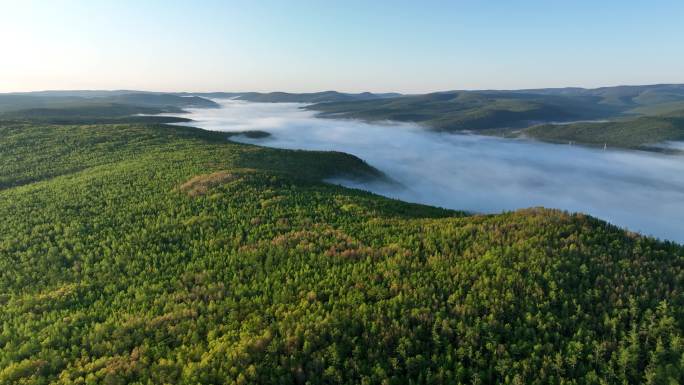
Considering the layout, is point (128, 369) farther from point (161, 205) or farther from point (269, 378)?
point (161, 205)

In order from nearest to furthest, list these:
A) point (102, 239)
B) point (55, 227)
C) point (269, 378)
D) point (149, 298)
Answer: point (269, 378)
point (149, 298)
point (102, 239)
point (55, 227)

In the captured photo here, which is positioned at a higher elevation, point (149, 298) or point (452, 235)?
point (452, 235)

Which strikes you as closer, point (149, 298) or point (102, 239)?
point (149, 298)

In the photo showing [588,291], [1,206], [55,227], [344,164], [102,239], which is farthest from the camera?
[344,164]

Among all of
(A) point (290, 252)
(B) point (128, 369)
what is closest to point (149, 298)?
(B) point (128, 369)

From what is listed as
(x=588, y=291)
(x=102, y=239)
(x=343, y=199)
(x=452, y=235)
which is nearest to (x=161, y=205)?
(x=102, y=239)

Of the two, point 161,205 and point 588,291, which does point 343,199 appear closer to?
point 161,205
